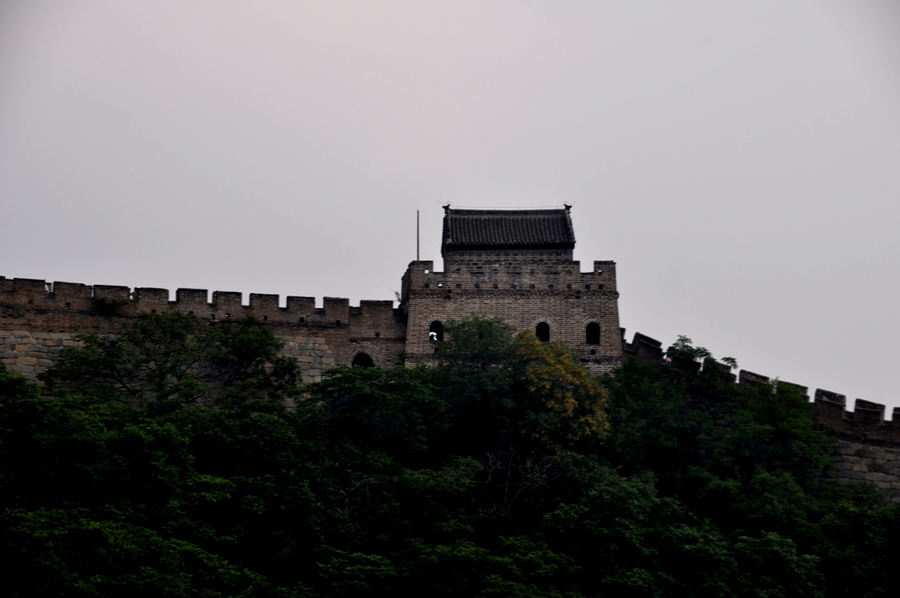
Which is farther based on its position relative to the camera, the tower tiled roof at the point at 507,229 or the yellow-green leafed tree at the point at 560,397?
the tower tiled roof at the point at 507,229

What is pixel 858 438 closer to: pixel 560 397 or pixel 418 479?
pixel 560 397

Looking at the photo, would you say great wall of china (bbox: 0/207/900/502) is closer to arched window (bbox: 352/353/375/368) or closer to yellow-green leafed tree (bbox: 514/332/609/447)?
arched window (bbox: 352/353/375/368)

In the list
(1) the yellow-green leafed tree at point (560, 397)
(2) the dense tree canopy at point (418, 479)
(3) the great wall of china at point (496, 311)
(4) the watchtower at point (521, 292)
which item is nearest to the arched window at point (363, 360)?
(3) the great wall of china at point (496, 311)

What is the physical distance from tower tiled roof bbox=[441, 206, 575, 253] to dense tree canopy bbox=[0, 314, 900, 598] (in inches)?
117

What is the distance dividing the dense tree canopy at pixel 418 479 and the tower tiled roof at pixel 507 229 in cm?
296

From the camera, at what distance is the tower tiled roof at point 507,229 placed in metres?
44.8

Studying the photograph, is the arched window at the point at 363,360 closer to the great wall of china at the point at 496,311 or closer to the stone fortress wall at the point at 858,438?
the great wall of china at the point at 496,311

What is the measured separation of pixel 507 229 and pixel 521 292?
6.25ft

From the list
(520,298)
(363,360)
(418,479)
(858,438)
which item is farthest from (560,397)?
(858,438)

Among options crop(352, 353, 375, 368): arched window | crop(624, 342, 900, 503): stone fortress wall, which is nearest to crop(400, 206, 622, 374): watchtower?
crop(352, 353, 375, 368): arched window

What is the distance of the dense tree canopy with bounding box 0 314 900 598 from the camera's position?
3416cm

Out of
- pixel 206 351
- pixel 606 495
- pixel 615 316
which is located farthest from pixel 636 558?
pixel 206 351

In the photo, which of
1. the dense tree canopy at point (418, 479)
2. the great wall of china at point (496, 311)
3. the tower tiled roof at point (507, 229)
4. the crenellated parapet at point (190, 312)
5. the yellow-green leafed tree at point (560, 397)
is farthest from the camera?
the tower tiled roof at point (507, 229)

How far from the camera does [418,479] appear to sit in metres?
37.7
